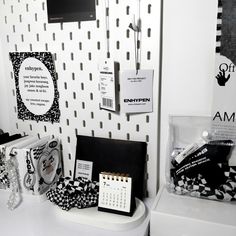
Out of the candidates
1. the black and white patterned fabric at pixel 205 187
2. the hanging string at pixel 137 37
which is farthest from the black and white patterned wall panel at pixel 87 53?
the black and white patterned fabric at pixel 205 187

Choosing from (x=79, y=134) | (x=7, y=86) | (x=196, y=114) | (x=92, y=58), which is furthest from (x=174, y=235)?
(x=7, y=86)

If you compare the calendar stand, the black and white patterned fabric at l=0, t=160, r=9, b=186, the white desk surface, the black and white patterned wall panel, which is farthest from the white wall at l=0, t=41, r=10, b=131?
the calendar stand

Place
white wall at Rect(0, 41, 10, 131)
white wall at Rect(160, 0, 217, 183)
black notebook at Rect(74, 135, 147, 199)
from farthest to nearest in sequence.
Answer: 1. white wall at Rect(0, 41, 10, 131)
2. black notebook at Rect(74, 135, 147, 199)
3. white wall at Rect(160, 0, 217, 183)

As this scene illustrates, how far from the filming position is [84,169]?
1.03 metres

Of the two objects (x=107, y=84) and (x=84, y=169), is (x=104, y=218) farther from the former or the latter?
(x=107, y=84)

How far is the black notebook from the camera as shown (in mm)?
957

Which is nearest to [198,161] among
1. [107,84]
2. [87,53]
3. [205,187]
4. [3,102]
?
[205,187]

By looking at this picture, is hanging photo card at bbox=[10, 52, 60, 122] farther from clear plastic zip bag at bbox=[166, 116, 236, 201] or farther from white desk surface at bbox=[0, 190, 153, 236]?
clear plastic zip bag at bbox=[166, 116, 236, 201]

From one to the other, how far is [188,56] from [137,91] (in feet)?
0.68

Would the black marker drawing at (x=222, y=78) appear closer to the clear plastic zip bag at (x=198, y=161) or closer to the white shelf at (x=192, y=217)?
the clear plastic zip bag at (x=198, y=161)

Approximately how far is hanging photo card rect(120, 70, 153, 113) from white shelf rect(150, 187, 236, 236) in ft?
1.08

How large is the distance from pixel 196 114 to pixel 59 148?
0.58 m

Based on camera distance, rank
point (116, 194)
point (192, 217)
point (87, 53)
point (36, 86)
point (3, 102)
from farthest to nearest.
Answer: point (3, 102), point (36, 86), point (87, 53), point (116, 194), point (192, 217)

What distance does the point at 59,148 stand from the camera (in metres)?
1.10
